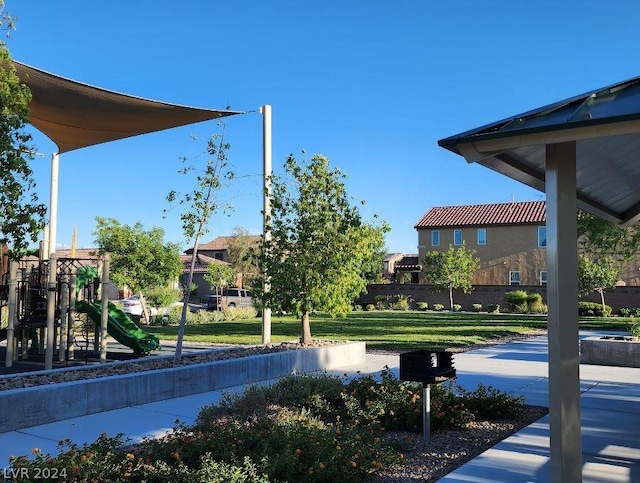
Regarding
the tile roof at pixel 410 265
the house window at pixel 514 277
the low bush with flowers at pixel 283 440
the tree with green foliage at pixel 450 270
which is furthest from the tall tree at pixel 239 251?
the low bush with flowers at pixel 283 440

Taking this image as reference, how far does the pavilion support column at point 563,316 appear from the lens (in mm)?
3957

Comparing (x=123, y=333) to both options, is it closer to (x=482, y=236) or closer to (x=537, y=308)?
(x=537, y=308)

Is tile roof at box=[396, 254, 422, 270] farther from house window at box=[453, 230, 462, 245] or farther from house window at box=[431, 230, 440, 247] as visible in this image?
house window at box=[453, 230, 462, 245]

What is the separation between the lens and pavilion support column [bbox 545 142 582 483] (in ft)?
13.0

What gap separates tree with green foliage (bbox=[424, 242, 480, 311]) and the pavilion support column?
37200 mm

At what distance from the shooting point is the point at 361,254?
12805 mm

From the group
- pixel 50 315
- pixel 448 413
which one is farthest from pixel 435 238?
pixel 448 413

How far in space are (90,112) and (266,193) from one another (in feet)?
13.4

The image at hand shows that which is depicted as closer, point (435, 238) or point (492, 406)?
point (492, 406)

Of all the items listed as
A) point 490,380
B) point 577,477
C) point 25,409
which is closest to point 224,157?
point 25,409

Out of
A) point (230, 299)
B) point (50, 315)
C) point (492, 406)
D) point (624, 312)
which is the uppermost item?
point (50, 315)

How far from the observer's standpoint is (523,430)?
262 inches

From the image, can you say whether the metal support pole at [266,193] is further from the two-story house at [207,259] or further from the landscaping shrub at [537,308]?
the two-story house at [207,259]

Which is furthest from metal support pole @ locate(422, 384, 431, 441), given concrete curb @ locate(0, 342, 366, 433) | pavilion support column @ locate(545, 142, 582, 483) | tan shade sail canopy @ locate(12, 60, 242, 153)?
tan shade sail canopy @ locate(12, 60, 242, 153)
